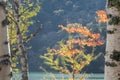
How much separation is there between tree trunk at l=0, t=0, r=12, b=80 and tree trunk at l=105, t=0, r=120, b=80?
108 cm

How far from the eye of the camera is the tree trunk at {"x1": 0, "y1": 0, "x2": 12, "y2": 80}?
4.36 m

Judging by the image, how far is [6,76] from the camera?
14.4 ft

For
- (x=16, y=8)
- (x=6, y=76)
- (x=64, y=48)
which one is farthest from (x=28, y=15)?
(x=6, y=76)

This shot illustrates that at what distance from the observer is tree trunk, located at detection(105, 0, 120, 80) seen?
156 inches

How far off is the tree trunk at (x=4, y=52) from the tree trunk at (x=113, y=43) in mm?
1079

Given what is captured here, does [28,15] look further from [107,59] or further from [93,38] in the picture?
[107,59]

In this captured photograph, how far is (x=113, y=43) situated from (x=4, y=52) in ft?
3.92

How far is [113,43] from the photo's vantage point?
397 centimetres

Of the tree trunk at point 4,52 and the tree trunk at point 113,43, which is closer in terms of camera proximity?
the tree trunk at point 113,43

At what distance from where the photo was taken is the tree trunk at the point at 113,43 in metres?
3.96

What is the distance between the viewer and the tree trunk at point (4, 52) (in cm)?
436

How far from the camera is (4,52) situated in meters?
4.39

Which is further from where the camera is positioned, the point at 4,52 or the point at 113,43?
the point at 4,52

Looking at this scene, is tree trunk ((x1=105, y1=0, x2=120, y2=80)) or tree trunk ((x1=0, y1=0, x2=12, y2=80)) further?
tree trunk ((x1=0, y1=0, x2=12, y2=80))
